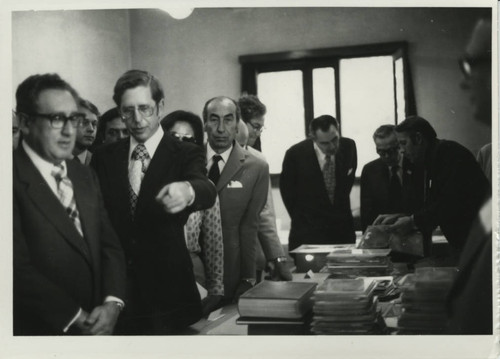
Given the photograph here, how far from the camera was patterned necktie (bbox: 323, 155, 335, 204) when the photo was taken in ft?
6.99

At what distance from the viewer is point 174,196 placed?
207cm

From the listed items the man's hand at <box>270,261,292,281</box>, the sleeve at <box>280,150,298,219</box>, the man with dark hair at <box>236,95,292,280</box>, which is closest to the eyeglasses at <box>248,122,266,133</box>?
the man with dark hair at <box>236,95,292,280</box>

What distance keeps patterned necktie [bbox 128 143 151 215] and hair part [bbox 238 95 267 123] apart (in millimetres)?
363

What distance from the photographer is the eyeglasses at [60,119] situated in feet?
6.64

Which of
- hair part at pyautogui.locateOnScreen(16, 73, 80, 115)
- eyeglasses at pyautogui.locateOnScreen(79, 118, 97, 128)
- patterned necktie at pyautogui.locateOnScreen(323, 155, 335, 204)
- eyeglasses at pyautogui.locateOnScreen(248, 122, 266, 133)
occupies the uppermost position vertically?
hair part at pyautogui.locateOnScreen(16, 73, 80, 115)

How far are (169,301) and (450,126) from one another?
1.14 m

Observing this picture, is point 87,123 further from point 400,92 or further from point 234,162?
point 400,92

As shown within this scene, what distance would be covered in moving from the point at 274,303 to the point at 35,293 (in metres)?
0.81

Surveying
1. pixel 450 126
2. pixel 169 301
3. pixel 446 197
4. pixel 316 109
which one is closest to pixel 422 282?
pixel 446 197

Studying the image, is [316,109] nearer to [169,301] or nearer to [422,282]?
[422,282]

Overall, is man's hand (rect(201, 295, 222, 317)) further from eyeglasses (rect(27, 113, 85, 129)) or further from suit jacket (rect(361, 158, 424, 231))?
eyeglasses (rect(27, 113, 85, 129))

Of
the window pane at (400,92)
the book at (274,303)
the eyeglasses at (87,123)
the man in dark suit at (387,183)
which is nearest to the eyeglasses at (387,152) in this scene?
the man in dark suit at (387,183)

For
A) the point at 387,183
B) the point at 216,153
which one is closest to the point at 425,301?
the point at 387,183

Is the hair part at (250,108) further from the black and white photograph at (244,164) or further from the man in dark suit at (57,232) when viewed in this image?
the man in dark suit at (57,232)
